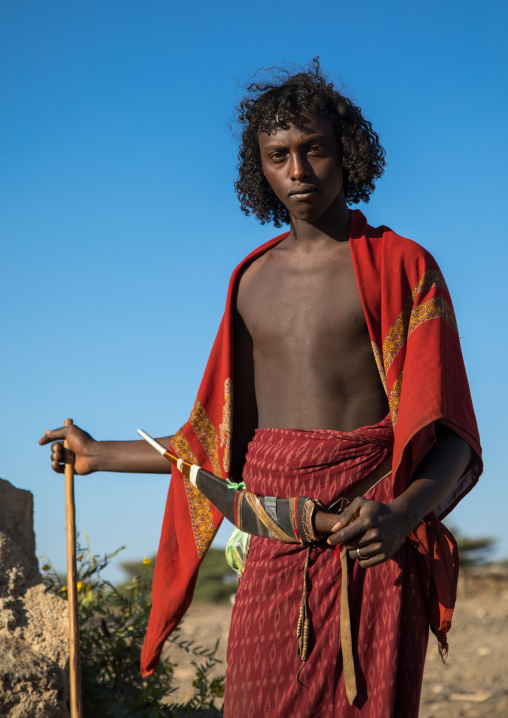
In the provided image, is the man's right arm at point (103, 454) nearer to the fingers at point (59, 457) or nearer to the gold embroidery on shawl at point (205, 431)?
the fingers at point (59, 457)

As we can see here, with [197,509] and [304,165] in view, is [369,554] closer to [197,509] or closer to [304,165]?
[197,509]

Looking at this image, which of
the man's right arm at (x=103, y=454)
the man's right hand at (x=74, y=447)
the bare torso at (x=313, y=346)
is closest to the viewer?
the bare torso at (x=313, y=346)

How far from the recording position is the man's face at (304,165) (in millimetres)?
3023

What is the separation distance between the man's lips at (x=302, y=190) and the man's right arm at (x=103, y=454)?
3.92 feet

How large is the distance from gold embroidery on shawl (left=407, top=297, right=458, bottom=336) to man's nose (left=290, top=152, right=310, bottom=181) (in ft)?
2.15

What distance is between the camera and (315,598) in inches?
108

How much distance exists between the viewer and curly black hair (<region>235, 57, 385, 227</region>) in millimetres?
3119

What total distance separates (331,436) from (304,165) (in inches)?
40.0

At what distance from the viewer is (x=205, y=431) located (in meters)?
3.44

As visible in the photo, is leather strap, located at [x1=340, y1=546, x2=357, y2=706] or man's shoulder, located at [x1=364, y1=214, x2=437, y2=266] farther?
man's shoulder, located at [x1=364, y1=214, x2=437, y2=266]

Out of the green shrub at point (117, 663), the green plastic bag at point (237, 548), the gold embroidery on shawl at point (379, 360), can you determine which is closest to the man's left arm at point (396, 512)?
the gold embroidery on shawl at point (379, 360)

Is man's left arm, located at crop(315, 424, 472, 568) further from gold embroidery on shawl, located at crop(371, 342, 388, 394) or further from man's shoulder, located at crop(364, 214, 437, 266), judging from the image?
man's shoulder, located at crop(364, 214, 437, 266)

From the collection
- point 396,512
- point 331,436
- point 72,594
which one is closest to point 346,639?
point 396,512

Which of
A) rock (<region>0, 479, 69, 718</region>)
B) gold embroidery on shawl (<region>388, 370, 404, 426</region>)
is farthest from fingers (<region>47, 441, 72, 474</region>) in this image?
gold embroidery on shawl (<region>388, 370, 404, 426</region>)
